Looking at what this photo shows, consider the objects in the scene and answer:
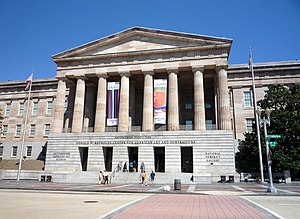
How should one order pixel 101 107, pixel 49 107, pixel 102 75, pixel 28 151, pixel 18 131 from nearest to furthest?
pixel 101 107 < pixel 102 75 < pixel 28 151 < pixel 49 107 < pixel 18 131

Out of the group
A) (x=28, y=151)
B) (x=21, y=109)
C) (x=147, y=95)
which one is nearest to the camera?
(x=147, y=95)

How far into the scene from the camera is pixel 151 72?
3809 centimetres

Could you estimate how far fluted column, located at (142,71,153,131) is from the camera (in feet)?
118

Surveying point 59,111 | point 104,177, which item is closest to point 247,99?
point 104,177

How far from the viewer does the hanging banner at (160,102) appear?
34.4 metres

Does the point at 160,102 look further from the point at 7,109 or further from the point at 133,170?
the point at 7,109

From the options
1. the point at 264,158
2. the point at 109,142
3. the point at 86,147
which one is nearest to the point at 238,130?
the point at 264,158

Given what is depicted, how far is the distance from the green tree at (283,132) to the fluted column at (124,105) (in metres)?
17.4

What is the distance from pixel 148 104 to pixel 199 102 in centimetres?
747

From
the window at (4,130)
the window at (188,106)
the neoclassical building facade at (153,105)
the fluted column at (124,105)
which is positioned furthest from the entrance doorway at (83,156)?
the window at (4,130)

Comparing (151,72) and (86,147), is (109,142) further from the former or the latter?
(151,72)

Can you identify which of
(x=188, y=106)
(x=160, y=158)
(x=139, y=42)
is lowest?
(x=160, y=158)

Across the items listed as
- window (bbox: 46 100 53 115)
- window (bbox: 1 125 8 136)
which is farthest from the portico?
window (bbox: 1 125 8 136)

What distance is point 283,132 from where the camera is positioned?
99.8ft
